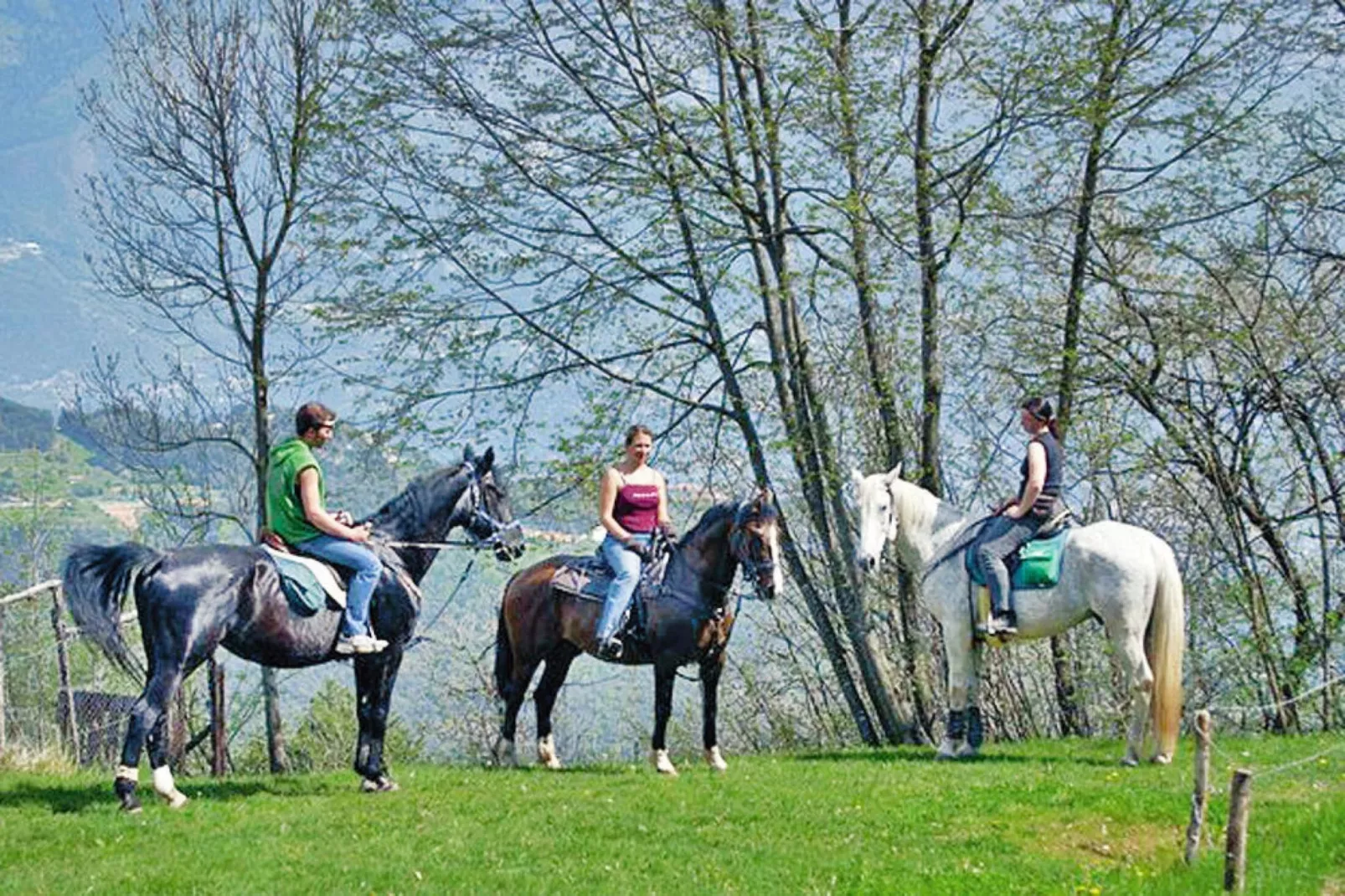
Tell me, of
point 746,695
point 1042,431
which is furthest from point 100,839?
point 746,695

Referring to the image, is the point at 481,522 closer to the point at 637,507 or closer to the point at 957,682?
the point at 637,507

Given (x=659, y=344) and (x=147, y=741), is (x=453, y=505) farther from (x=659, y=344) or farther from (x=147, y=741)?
(x=659, y=344)

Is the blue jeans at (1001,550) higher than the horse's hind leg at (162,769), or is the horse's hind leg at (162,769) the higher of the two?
the blue jeans at (1001,550)

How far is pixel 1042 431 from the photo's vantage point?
13055 millimetres

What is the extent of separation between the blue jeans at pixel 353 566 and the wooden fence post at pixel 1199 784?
6.04 meters

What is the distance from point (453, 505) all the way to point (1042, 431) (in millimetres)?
5045

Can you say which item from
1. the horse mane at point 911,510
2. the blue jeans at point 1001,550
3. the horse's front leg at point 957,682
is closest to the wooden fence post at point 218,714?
the horse mane at point 911,510

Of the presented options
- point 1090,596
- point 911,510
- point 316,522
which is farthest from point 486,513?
point 1090,596

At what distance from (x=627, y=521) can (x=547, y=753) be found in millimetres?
2582

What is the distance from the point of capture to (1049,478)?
42.4 feet

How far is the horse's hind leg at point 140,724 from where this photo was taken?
10430 mm

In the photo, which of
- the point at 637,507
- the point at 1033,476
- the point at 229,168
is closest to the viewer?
the point at 1033,476

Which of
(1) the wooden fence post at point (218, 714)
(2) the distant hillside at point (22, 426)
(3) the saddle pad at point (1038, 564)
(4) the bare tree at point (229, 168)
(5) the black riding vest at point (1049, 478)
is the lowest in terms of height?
(1) the wooden fence post at point (218, 714)

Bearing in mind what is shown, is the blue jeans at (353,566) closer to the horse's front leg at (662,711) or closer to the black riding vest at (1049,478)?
the horse's front leg at (662,711)
